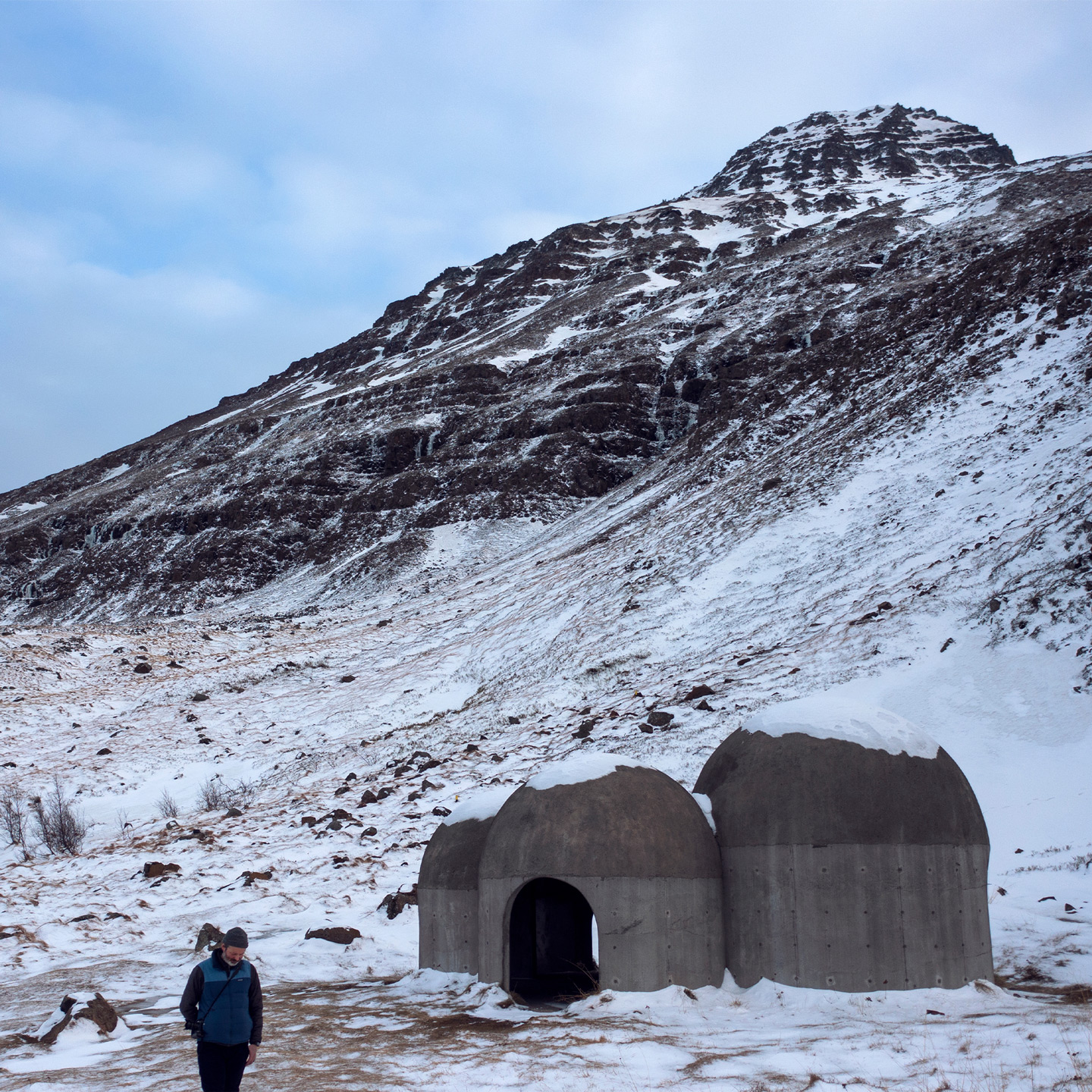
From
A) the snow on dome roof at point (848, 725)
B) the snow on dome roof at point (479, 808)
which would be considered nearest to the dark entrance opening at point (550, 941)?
the snow on dome roof at point (479, 808)

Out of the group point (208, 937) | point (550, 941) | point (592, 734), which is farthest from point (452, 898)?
point (592, 734)

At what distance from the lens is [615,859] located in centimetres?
1009

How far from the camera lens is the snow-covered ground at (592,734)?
348 inches

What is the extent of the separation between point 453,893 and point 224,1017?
523 centimetres

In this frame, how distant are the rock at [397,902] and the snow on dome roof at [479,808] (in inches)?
131

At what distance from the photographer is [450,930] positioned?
1218 centimetres

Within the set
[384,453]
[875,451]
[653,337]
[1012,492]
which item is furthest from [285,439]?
[1012,492]

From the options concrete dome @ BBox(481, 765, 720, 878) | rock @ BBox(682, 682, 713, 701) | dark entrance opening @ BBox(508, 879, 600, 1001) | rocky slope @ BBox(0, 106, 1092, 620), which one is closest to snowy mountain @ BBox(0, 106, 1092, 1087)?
rock @ BBox(682, 682, 713, 701)

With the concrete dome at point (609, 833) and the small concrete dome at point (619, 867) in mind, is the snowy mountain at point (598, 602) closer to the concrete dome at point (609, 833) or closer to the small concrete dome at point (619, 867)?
the small concrete dome at point (619, 867)

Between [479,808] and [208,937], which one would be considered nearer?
[479,808]

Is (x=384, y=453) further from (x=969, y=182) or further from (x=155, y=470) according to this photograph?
(x=969, y=182)

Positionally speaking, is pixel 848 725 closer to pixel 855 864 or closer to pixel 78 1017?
pixel 855 864

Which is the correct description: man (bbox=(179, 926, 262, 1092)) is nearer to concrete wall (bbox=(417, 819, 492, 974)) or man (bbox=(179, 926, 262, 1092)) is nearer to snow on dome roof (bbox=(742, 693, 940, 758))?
concrete wall (bbox=(417, 819, 492, 974))

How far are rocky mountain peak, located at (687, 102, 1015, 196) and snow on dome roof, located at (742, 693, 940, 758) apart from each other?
144939 mm
